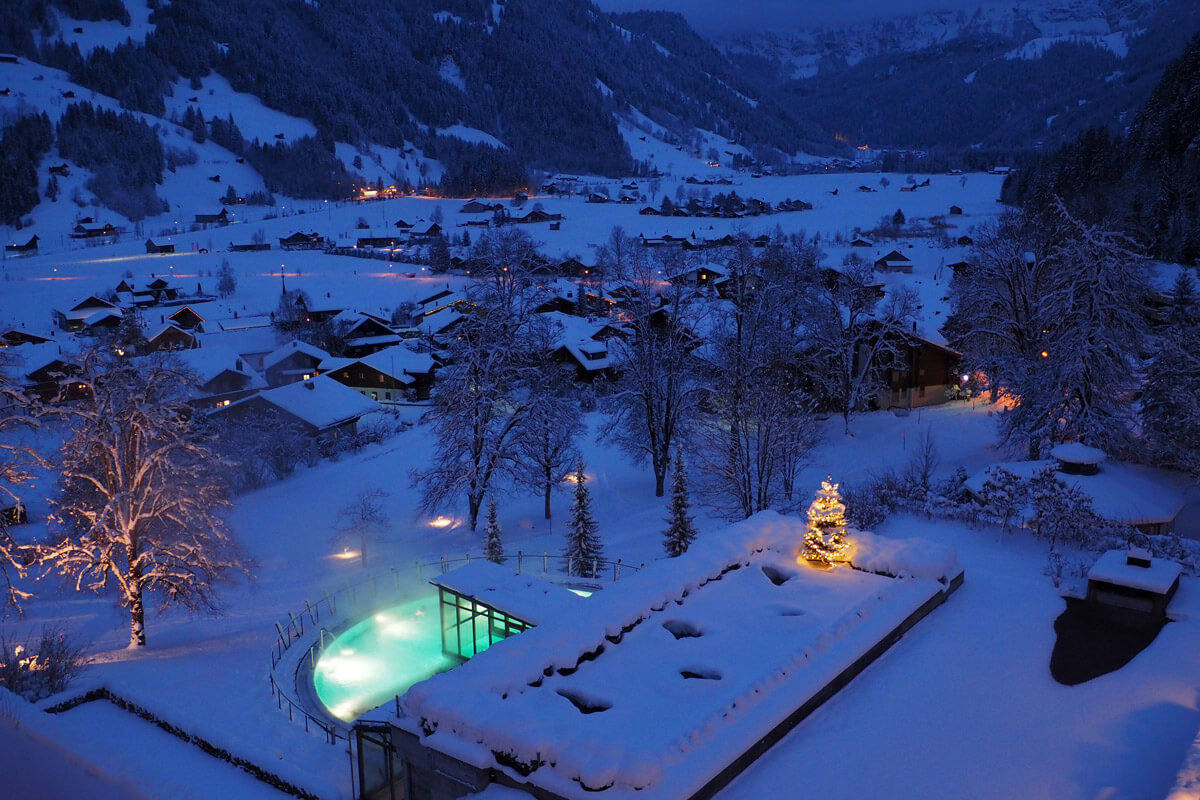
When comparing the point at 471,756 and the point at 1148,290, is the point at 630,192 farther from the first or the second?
the point at 471,756

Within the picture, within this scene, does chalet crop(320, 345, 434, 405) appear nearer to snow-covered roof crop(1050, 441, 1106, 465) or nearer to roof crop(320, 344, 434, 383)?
roof crop(320, 344, 434, 383)

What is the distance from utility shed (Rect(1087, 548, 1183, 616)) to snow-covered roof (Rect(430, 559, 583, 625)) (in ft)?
31.5

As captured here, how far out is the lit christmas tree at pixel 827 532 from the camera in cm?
1263

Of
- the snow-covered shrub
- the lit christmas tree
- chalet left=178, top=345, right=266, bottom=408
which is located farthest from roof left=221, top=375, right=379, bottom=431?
the lit christmas tree

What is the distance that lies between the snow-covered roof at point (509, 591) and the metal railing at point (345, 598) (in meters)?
1.46

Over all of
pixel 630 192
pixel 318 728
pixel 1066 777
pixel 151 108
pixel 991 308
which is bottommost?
pixel 318 728

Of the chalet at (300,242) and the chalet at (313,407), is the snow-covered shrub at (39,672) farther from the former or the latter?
the chalet at (300,242)

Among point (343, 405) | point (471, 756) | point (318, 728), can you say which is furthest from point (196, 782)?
point (343, 405)

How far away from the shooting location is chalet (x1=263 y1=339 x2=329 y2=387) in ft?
183

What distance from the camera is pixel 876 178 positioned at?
178750 millimetres

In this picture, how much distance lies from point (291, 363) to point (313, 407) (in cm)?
1719

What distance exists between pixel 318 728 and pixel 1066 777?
43.6 feet

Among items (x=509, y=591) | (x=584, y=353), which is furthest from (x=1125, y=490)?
(x=584, y=353)

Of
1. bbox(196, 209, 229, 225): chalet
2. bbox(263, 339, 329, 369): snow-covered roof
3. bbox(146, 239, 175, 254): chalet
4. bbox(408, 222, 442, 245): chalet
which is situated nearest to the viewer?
bbox(263, 339, 329, 369): snow-covered roof
